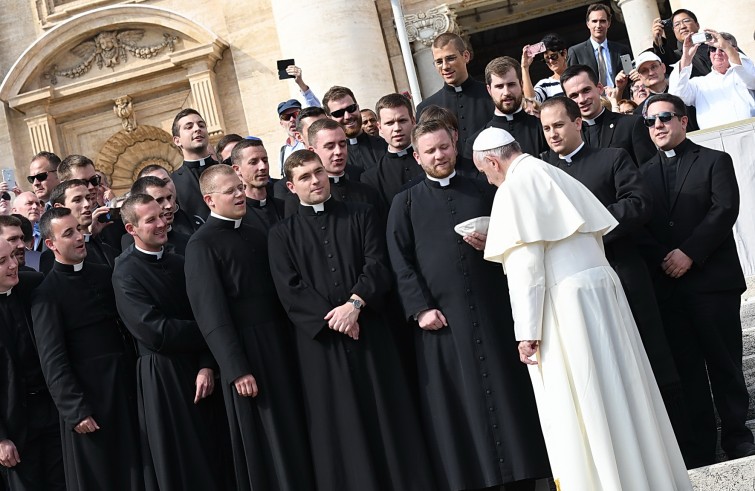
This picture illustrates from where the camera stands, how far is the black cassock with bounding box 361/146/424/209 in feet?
21.7

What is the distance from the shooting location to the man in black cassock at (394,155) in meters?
6.62

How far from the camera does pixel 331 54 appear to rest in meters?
13.1

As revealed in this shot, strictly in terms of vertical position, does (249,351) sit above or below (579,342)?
above

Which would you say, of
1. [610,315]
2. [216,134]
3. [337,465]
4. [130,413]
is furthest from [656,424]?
[216,134]

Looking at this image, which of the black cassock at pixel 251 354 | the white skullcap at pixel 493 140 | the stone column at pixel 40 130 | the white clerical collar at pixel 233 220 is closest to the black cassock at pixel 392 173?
the white clerical collar at pixel 233 220

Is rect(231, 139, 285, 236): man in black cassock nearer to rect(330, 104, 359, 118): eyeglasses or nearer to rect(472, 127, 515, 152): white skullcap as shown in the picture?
rect(330, 104, 359, 118): eyeglasses

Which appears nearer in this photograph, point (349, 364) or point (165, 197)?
point (349, 364)

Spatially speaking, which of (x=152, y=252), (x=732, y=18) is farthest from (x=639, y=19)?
(x=152, y=252)

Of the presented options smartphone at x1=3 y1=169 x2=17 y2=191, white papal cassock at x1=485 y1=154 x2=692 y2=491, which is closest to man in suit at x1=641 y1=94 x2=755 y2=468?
white papal cassock at x1=485 y1=154 x2=692 y2=491

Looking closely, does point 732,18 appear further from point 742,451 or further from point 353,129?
point 742,451

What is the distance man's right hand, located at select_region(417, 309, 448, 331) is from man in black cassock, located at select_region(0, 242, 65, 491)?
90.3 inches

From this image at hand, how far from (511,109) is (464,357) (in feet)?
6.31

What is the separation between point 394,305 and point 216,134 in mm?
8595

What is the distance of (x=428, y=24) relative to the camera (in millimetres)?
13867
